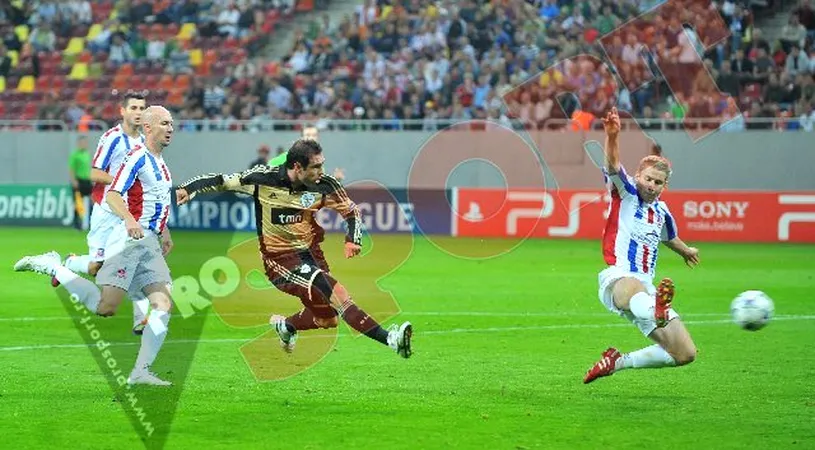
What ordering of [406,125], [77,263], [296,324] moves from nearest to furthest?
[296,324] < [77,263] < [406,125]

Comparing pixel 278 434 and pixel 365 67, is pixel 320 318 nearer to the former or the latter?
pixel 278 434

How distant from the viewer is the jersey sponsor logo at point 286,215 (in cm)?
1085

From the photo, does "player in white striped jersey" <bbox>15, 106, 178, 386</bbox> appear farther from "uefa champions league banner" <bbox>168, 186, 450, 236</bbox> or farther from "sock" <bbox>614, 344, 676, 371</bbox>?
"uefa champions league banner" <bbox>168, 186, 450, 236</bbox>

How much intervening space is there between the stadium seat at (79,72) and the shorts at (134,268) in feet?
Result: 90.8

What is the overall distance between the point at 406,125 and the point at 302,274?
2267 cm

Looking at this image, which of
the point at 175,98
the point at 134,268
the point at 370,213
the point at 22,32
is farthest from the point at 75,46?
the point at 134,268

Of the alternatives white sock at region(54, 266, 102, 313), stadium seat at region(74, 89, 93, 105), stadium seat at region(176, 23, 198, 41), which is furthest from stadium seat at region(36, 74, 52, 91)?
white sock at region(54, 266, 102, 313)

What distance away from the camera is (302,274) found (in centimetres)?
1070

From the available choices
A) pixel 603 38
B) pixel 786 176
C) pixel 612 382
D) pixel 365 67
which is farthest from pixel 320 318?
pixel 365 67

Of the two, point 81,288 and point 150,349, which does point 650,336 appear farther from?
point 81,288

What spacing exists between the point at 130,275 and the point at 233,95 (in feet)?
80.1

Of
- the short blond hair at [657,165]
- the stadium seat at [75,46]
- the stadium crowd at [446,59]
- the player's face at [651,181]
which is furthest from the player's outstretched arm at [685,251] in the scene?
the stadium seat at [75,46]

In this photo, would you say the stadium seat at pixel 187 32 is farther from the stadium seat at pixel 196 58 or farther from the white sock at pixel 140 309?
the white sock at pixel 140 309

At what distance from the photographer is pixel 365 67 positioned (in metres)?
33.7
